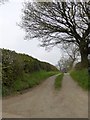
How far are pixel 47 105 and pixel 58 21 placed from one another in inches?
727

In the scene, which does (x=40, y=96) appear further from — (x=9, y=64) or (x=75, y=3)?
(x=75, y=3)

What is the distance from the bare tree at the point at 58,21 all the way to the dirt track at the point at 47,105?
13997mm

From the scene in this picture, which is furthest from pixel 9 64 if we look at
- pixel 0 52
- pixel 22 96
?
pixel 22 96

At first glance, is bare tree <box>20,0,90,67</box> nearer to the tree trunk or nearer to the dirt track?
the tree trunk

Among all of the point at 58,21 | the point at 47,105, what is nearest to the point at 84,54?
the point at 58,21

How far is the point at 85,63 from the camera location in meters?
30.0

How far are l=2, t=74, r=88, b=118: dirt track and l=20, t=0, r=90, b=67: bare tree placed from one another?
14.0 meters

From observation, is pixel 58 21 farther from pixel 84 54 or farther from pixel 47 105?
pixel 47 105

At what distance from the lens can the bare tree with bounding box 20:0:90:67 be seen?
29047 millimetres

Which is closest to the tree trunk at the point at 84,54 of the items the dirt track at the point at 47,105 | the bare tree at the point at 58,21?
the bare tree at the point at 58,21

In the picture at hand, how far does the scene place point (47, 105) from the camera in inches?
515

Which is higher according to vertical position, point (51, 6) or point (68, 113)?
point (51, 6)

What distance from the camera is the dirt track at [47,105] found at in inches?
445

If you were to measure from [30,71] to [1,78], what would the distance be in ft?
26.5
